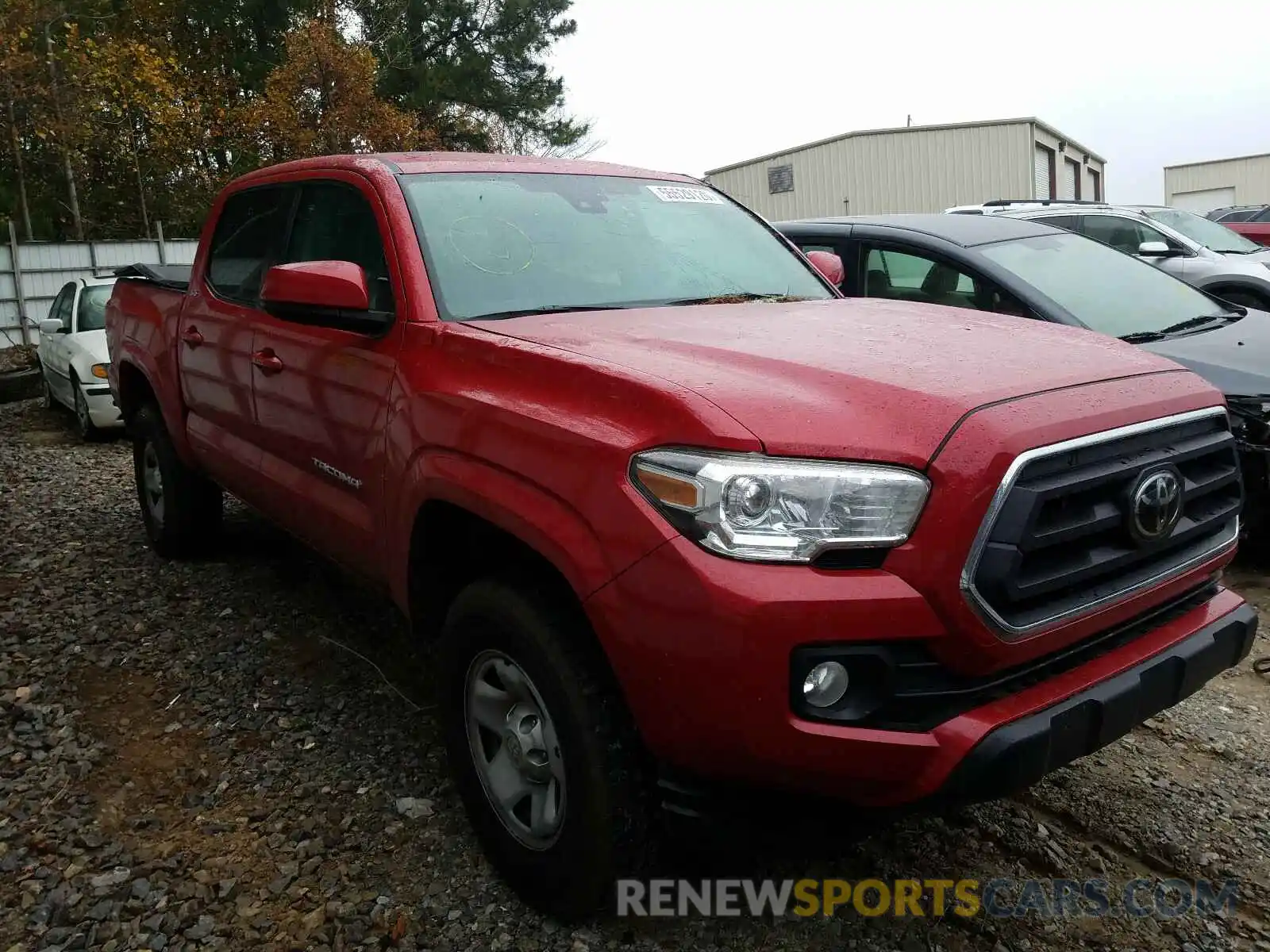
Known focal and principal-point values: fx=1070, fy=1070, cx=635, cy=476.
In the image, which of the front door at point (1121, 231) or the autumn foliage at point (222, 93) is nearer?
the front door at point (1121, 231)

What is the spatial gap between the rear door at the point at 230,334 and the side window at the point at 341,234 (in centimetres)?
19

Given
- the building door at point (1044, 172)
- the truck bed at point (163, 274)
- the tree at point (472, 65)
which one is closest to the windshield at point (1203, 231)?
the truck bed at point (163, 274)

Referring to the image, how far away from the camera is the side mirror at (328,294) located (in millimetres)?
2916

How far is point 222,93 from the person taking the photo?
24672mm

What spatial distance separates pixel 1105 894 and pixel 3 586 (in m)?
4.80

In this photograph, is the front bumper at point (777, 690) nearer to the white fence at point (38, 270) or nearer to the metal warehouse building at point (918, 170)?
the white fence at point (38, 270)

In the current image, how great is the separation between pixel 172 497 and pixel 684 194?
286 cm

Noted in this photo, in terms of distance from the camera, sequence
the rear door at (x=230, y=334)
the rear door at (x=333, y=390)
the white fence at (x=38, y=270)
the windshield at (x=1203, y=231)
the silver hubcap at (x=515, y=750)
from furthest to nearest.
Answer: the white fence at (x=38, y=270) < the windshield at (x=1203, y=231) < the rear door at (x=230, y=334) < the rear door at (x=333, y=390) < the silver hubcap at (x=515, y=750)

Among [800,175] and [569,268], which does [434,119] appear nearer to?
[800,175]

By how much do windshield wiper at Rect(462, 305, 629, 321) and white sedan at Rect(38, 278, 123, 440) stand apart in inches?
283

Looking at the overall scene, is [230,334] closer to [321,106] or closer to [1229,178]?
[321,106]

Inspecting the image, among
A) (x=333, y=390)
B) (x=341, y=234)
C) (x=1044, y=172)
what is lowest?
(x=333, y=390)

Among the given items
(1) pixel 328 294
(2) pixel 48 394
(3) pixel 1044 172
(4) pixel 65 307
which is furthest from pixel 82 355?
(3) pixel 1044 172

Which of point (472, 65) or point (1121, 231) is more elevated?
point (472, 65)
